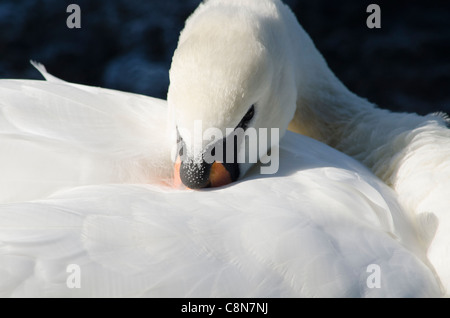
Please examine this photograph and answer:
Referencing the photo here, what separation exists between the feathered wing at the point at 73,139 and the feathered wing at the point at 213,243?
4.6 inches

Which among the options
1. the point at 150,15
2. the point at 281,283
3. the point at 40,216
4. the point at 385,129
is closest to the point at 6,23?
the point at 150,15

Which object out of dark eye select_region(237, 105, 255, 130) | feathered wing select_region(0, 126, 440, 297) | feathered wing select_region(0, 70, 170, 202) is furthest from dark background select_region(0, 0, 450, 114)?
feathered wing select_region(0, 126, 440, 297)

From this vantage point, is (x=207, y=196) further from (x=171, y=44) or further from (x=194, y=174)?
(x=171, y=44)

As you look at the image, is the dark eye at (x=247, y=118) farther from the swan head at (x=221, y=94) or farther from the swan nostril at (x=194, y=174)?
the swan nostril at (x=194, y=174)

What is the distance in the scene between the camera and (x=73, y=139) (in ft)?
9.76

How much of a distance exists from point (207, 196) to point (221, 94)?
0.37 meters

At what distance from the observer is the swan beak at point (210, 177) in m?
2.77

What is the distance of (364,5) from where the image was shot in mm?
5922

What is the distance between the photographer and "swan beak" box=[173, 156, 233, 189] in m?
2.77

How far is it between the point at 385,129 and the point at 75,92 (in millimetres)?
1602

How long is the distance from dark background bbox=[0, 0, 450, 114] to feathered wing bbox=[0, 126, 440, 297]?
9.17 ft

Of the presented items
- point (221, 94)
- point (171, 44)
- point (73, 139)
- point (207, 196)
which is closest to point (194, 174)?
point (207, 196)

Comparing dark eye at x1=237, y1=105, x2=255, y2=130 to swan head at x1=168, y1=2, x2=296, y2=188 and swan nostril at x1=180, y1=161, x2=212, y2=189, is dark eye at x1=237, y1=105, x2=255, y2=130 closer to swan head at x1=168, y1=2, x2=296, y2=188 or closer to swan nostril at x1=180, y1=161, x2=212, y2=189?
swan head at x1=168, y1=2, x2=296, y2=188

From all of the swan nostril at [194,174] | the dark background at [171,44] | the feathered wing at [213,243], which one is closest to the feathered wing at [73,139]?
the feathered wing at [213,243]
